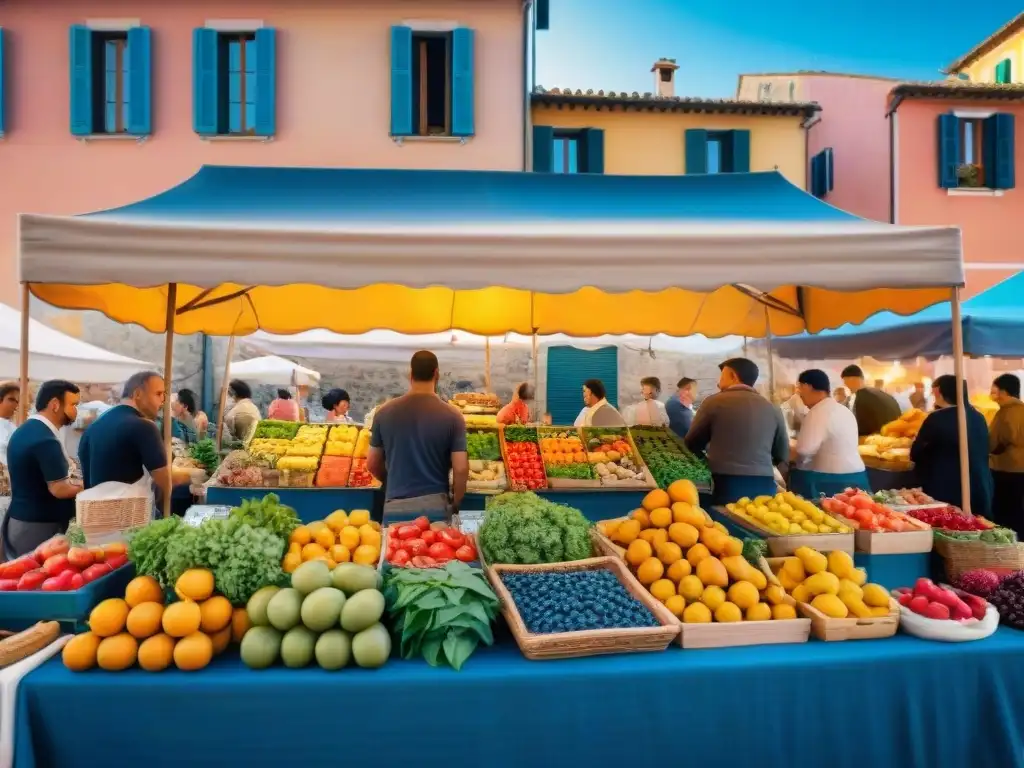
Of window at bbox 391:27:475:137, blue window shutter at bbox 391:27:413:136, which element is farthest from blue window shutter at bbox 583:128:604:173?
blue window shutter at bbox 391:27:413:136

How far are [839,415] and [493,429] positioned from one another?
292cm

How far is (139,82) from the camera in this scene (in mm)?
10484

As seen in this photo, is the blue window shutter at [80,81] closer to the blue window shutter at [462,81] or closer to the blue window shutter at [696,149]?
the blue window shutter at [462,81]

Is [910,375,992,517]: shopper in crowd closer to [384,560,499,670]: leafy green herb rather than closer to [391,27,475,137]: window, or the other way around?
[384,560,499,670]: leafy green herb

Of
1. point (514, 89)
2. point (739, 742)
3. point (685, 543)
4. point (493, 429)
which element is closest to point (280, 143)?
point (514, 89)

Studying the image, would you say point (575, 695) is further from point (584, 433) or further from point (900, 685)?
point (584, 433)

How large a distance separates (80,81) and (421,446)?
33.2 feet

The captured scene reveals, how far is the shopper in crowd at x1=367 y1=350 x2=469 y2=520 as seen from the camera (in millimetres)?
4207

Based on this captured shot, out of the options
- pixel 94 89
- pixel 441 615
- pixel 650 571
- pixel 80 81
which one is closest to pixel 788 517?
pixel 650 571

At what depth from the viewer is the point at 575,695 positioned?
2297mm

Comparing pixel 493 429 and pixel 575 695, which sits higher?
pixel 493 429

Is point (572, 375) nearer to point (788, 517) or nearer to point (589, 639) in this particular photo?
point (788, 517)

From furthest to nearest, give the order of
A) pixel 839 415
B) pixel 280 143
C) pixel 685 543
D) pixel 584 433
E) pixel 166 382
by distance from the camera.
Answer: pixel 280 143
pixel 584 433
pixel 839 415
pixel 166 382
pixel 685 543

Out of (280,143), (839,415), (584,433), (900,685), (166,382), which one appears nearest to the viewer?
(900,685)
